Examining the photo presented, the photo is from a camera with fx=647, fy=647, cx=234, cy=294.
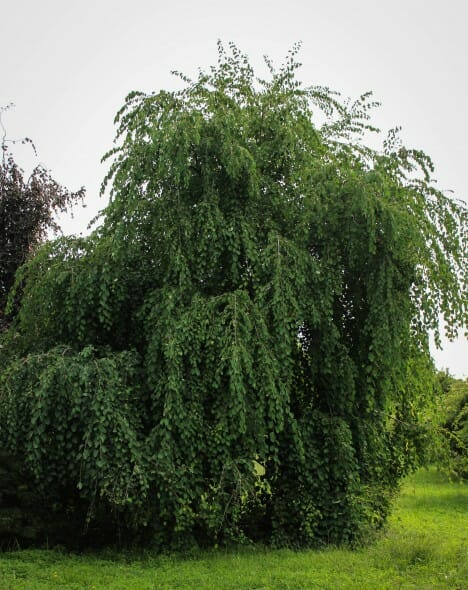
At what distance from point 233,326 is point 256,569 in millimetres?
2455

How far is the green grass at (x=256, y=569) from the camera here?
5.96 metres

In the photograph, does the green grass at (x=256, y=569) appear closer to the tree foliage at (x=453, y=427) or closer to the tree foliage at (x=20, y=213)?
the tree foliage at (x=453, y=427)

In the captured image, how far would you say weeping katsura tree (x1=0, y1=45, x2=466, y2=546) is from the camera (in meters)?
6.66

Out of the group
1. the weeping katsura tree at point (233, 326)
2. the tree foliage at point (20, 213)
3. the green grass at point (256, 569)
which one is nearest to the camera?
the green grass at point (256, 569)

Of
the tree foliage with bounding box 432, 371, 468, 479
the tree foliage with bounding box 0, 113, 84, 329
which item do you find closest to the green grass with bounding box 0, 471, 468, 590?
the tree foliage with bounding box 432, 371, 468, 479

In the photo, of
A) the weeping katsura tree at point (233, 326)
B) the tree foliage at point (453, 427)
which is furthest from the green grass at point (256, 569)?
the tree foliage at point (453, 427)

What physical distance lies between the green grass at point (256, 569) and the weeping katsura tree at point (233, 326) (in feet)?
1.38

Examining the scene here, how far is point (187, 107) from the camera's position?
7879mm

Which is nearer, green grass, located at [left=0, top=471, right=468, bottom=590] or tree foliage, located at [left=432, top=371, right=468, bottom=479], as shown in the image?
green grass, located at [left=0, top=471, right=468, bottom=590]

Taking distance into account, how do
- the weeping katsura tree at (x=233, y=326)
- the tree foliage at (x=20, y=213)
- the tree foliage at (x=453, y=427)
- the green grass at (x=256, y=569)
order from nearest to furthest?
the green grass at (x=256, y=569)
the weeping katsura tree at (x=233, y=326)
the tree foliage at (x=453, y=427)
the tree foliage at (x=20, y=213)

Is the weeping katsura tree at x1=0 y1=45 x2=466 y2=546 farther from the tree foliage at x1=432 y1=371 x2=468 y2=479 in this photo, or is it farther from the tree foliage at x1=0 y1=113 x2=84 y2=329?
the tree foliage at x1=0 y1=113 x2=84 y2=329

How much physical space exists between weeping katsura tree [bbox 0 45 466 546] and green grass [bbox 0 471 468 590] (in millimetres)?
422

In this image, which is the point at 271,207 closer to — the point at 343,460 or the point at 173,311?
the point at 173,311

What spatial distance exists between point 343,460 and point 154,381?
7.92ft
